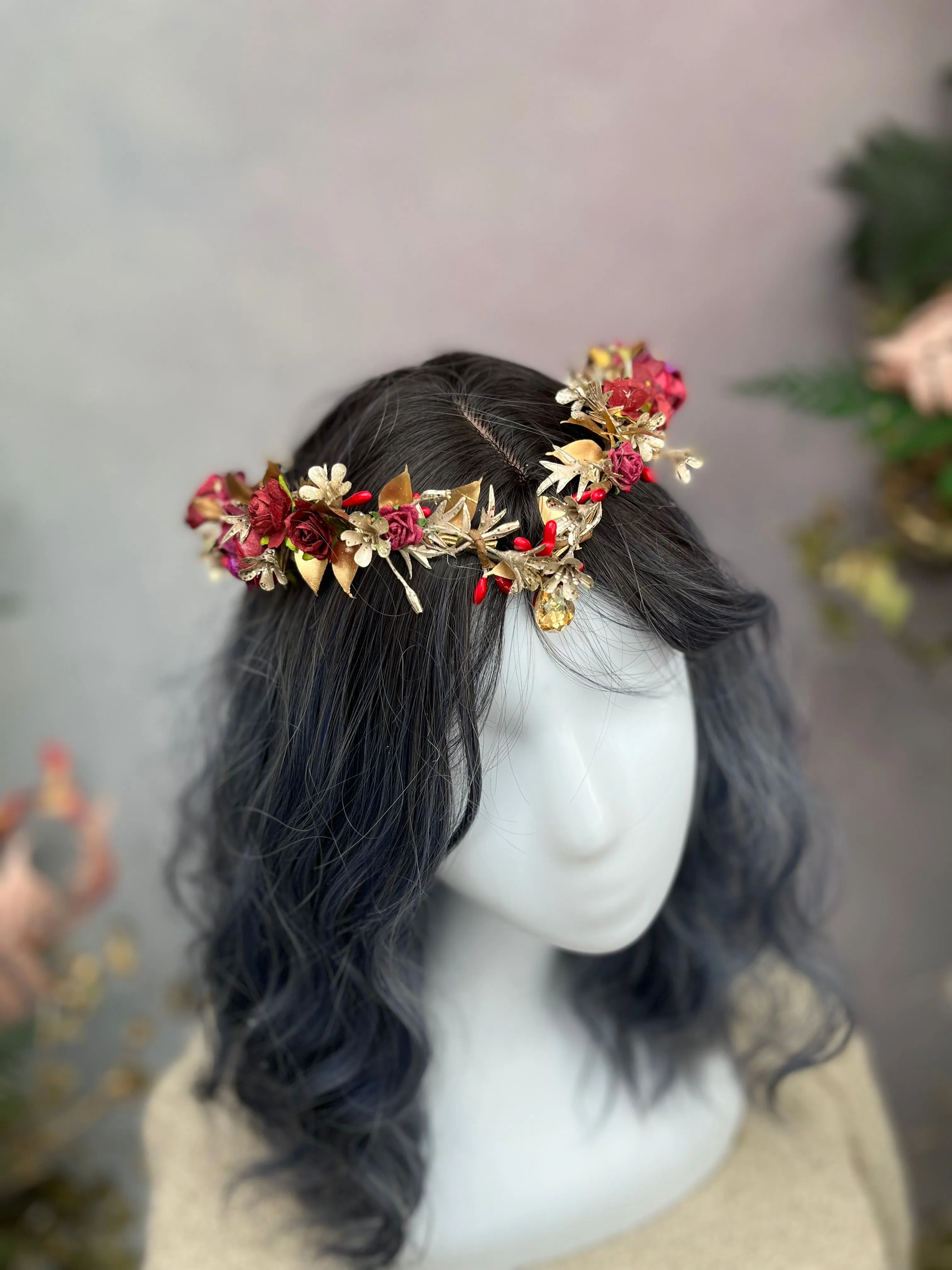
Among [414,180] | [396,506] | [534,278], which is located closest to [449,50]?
[414,180]

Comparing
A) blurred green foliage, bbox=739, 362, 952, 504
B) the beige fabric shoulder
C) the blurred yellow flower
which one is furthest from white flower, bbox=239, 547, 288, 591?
the blurred yellow flower

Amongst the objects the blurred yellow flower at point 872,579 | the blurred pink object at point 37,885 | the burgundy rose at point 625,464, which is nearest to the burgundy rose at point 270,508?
the burgundy rose at point 625,464

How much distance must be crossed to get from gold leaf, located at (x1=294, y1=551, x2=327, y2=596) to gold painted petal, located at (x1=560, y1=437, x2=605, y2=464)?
189 millimetres

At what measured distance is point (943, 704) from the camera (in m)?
1.62

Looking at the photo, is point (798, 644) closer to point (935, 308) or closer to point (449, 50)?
point (935, 308)

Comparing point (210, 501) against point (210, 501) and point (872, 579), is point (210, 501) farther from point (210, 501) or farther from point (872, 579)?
point (872, 579)

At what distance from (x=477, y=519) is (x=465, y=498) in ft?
0.07

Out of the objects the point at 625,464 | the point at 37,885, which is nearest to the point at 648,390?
the point at 625,464

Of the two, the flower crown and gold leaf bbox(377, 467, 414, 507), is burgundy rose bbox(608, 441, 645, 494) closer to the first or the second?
the flower crown

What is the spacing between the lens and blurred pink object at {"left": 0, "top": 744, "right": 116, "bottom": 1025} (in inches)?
50.8

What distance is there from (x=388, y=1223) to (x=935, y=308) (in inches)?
45.6

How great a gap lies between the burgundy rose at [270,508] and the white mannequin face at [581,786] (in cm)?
17

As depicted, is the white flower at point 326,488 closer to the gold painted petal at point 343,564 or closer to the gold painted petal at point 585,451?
the gold painted petal at point 343,564

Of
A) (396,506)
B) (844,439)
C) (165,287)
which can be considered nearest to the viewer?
(396,506)
